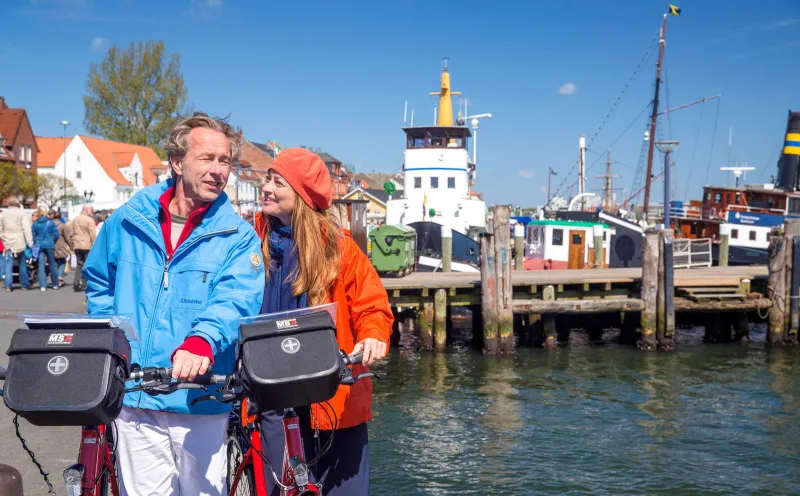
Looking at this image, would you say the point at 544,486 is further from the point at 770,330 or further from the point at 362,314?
the point at 770,330

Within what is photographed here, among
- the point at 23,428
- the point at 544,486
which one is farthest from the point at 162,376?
the point at 544,486

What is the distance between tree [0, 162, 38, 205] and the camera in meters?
45.7

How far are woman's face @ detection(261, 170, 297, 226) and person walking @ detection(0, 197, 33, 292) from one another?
1387 cm

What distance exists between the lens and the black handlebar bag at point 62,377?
2355 mm

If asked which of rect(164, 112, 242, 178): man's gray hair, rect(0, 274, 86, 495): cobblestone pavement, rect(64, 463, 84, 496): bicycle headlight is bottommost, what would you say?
rect(0, 274, 86, 495): cobblestone pavement

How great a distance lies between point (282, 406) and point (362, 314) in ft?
2.79

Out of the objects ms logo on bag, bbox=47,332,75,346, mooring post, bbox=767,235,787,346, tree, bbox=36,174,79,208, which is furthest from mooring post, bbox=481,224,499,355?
tree, bbox=36,174,79,208

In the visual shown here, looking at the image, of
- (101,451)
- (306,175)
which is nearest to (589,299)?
(306,175)

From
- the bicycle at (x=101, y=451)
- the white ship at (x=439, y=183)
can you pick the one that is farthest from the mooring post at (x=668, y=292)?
the white ship at (x=439, y=183)

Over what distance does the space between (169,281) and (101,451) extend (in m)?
0.67

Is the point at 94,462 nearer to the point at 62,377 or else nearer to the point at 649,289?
the point at 62,377

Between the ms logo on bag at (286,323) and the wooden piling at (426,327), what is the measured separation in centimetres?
1445

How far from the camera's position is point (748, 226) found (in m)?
31.5

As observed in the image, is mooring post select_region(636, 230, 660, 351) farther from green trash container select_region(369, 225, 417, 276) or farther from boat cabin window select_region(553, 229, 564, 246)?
boat cabin window select_region(553, 229, 564, 246)
